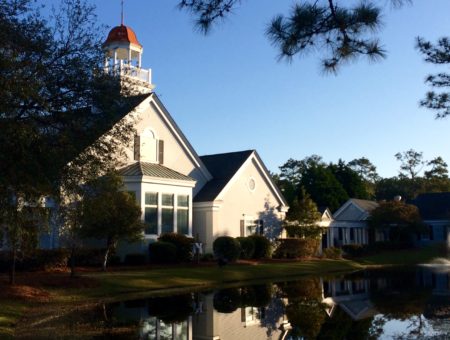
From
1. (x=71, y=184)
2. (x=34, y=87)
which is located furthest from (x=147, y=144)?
(x=34, y=87)

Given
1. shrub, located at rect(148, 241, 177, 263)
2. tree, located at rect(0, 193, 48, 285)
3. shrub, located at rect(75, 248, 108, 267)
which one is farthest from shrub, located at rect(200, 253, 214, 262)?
tree, located at rect(0, 193, 48, 285)

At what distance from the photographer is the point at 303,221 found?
41719 millimetres

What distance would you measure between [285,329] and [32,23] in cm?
966

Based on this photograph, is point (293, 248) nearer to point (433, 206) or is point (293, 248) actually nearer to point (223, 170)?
point (223, 170)

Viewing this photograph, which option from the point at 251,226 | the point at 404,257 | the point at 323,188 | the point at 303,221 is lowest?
the point at 404,257

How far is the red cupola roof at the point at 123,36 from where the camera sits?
1503 inches

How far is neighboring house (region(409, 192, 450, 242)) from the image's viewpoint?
62469 mm

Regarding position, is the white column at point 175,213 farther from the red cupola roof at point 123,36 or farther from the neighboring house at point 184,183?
the red cupola roof at point 123,36

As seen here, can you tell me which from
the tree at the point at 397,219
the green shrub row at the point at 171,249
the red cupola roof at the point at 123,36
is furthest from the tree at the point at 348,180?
the green shrub row at the point at 171,249

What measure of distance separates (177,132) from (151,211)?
651cm

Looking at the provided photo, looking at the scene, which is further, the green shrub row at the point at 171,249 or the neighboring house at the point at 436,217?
the neighboring house at the point at 436,217

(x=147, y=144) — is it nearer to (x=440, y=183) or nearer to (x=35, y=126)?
(x=35, y=126)

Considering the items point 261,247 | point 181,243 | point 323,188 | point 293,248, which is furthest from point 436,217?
point 181,243

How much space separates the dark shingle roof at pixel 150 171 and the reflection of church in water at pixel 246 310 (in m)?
9.75
